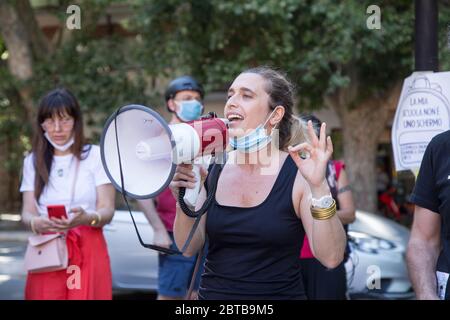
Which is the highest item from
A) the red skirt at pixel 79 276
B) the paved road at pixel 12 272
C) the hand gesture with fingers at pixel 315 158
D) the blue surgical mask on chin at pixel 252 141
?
the blue surgical mask on chin at pixel 252 141

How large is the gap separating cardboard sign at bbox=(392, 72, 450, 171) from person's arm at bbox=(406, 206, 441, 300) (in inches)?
38.8

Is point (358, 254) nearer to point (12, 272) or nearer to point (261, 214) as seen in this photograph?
point (12, 272)

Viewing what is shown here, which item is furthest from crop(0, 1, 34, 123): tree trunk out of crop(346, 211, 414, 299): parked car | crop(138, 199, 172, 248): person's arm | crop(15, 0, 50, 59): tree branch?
crop(138, 199, 172, 248): person's arm

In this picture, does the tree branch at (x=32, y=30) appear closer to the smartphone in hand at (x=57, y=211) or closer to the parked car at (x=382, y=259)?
the parked car at (x=382, y=259)

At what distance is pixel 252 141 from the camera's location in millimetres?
2830

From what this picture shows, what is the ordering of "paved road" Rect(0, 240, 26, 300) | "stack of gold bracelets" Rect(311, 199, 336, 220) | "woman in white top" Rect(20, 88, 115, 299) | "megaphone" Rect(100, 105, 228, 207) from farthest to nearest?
"paved road" Rect(0, 240, 26, 300) < "woman in white top" Rect(20, 88, 115, 299) < "stack of gold bracelets" Rect(311, 199, 336, 220) < "megaphone" Rect(100, 105, 228, 207)

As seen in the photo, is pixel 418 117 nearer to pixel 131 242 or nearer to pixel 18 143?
pixel 131 242

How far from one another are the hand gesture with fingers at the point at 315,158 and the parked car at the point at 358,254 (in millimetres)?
4782

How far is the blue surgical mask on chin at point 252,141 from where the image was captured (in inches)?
111

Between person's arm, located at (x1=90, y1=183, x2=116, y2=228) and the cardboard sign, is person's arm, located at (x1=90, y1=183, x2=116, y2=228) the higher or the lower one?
the lower one

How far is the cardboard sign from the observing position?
12.6ft

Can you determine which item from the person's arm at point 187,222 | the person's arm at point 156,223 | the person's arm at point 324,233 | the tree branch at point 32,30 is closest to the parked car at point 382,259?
the person's arm at point 156,223

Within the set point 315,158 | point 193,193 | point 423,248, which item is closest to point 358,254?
point 423,248

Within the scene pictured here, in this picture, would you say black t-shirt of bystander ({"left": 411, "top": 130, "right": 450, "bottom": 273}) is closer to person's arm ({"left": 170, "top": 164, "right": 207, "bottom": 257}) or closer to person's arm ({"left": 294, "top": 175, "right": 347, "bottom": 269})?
person's arm ({"left": 294, "top": 175, "right": 347, "bottom": 269})
